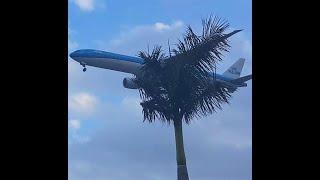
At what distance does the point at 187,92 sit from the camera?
40.0 ft

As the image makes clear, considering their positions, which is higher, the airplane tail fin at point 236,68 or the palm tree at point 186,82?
the airplane tail fin at point 236,68

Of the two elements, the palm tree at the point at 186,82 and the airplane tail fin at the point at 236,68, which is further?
the airplane tail fin at the point at 236,68

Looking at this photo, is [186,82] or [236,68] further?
[236,68]

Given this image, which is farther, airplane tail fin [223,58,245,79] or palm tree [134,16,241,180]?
airplane tail fin [223,58,245,79]

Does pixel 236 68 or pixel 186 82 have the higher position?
pixel 236 68

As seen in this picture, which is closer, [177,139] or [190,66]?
[177,139]

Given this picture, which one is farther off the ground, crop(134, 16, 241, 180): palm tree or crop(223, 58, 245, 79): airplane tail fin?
crop(223, 58, 245, 79): airplane tail fin
